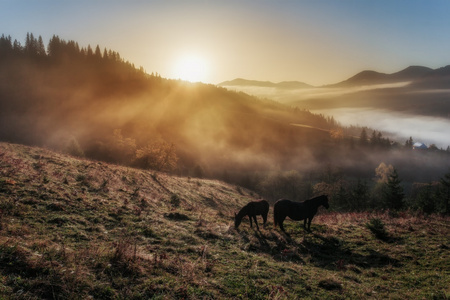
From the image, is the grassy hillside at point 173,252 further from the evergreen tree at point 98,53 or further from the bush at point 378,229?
the evergreen tree at point 98,53

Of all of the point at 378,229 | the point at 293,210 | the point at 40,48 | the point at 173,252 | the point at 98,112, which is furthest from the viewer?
the point at 40,48

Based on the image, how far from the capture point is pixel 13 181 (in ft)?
51.5

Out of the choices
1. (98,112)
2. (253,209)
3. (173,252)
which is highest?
(98,112)

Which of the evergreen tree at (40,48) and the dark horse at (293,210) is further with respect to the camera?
the evergreen tree at (40,48)

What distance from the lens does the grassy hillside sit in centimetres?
785

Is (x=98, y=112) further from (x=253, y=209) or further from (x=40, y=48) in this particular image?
(x=253, y=209)

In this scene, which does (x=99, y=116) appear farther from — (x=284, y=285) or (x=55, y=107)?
(x=284, y=285)

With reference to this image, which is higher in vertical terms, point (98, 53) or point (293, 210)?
point (98, 53)

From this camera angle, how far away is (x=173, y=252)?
1169cm

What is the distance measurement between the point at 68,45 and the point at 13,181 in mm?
202671

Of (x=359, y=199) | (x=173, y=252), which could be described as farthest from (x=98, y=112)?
(x=173, y=252)

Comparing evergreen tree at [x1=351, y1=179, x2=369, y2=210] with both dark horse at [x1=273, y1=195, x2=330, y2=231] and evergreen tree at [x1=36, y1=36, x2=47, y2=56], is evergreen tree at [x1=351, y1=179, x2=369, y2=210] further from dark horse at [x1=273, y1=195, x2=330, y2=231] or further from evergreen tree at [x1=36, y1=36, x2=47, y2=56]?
evergreen tree at [x1=36, y1=36, x2=47, y2=56]

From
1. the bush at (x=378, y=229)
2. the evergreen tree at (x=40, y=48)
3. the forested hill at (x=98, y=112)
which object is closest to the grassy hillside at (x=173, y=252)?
the bush at (x=378, y=229)

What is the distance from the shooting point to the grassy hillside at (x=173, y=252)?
7.85 metres
